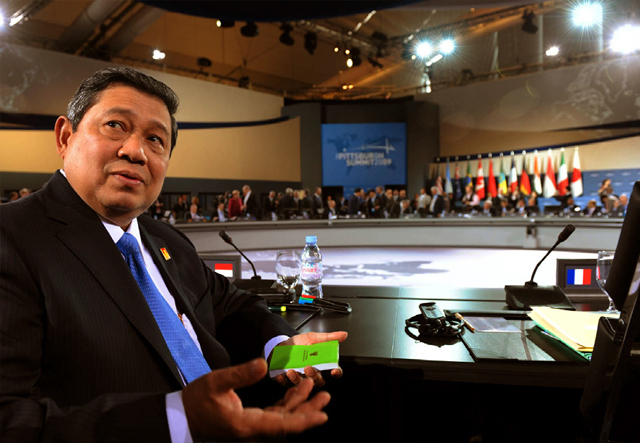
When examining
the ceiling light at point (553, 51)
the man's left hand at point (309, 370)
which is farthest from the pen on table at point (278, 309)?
the ceiling light at point (553, 51)

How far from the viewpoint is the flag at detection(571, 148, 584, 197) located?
1005 cm

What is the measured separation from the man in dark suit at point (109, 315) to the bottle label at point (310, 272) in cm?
76

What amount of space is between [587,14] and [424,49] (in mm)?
4370

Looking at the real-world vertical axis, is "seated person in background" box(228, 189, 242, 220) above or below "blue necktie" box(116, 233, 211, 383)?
above

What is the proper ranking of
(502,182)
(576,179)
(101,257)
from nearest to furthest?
(101,257), (576,179), (502,182)

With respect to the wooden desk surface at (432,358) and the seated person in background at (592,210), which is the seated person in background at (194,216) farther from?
the seated person in background at (592,210)

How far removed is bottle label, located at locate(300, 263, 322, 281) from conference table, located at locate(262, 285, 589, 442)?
299 mm

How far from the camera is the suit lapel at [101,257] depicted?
33.3 inches

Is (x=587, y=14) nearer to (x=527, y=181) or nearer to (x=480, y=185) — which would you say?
(x=527, y=181)

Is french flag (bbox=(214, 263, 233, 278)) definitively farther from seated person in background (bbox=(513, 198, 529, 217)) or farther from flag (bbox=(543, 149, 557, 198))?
flag (bbox=(543, 149, 557, 198))

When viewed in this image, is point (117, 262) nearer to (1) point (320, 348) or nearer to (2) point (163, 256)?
(2) point (163, 256)

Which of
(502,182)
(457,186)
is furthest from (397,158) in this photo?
(502,182)

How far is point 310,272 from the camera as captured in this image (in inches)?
79.0

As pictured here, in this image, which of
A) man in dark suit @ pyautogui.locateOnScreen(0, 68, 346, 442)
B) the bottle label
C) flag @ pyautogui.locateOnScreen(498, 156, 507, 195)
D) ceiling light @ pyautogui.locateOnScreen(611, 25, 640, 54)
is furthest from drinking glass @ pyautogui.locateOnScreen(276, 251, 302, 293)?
ceiling light @ pyautogui.locateOnScreen(611, 25, 640, 54)
